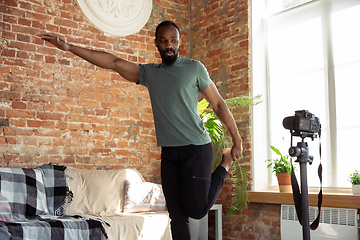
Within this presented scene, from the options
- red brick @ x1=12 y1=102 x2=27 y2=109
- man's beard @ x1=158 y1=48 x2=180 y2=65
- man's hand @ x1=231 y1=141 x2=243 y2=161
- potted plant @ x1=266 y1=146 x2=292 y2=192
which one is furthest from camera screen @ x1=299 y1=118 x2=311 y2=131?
red brick @ x1=12 y1=102 x2=27 y2=109

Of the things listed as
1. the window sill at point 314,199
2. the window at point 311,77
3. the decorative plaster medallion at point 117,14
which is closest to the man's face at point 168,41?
the window sill at point 314,199

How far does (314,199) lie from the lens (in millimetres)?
3639

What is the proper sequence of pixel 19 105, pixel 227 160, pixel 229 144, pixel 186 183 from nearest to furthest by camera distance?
pixel 186 183
pixel 227 160
pixel 19 105
pixel 229 144

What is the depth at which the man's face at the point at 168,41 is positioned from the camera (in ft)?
6.97

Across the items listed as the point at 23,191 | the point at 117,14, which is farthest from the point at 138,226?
the point at 117,14

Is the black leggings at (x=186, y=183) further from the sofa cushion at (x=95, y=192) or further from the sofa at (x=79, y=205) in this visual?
the sofa cushion at (x=95, y=192)

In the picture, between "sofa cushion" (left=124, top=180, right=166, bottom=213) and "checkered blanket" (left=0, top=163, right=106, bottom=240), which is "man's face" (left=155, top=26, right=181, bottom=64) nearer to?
"checkered blanket" (left=0, top=163, right=106, bottom=240)

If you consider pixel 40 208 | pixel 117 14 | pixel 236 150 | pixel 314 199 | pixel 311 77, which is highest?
pixel 117 14

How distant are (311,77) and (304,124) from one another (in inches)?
71.2

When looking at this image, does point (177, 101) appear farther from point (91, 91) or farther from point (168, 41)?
point (91, 91)

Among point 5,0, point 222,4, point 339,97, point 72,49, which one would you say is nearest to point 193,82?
point 72,49

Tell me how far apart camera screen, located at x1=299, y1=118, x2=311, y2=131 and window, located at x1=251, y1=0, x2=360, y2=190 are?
4.96 feet

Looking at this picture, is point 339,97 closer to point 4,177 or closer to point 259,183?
point 259,183

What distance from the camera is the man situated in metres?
2.10
